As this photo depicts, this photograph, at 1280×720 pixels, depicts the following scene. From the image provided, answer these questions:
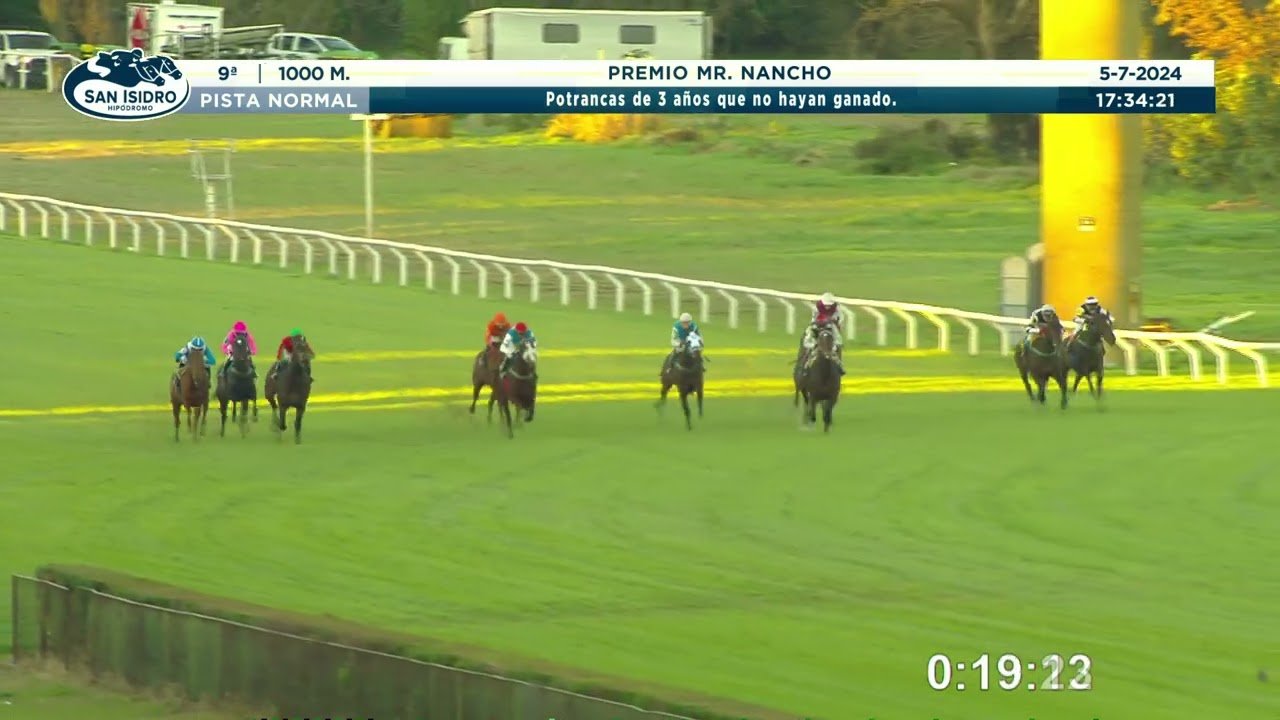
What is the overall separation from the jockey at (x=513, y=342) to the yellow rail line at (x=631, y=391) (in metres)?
2.94

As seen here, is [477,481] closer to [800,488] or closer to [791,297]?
[800,488]

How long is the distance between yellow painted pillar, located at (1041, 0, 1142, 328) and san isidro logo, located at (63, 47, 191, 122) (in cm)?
1206


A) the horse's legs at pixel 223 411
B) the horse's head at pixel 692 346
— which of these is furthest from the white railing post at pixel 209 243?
the horse's head at pixel 692 346

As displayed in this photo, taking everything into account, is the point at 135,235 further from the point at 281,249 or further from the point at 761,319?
the point at 761,319

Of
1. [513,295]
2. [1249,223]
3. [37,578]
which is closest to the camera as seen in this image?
[37,578]

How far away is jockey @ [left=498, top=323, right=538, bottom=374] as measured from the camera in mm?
18875

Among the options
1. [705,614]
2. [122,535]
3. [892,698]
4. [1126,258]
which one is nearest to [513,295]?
[1126,258]

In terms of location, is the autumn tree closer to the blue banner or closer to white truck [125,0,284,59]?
the blue banner

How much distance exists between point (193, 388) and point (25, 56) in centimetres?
4040

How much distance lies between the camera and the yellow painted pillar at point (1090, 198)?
2680cm

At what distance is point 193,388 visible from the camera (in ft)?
60.6

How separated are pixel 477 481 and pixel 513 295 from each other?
626 inches

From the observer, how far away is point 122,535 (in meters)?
14.0

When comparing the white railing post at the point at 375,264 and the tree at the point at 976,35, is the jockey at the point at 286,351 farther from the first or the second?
the tree at the point at 976,35
